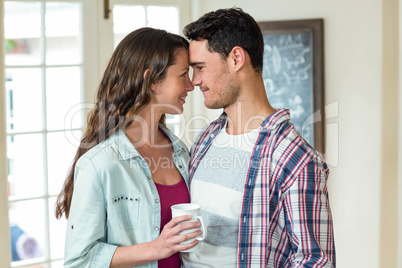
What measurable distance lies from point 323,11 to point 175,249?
6.77 feet

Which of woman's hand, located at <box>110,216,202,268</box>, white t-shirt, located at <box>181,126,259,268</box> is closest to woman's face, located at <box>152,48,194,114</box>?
white t-shirt, located at <box>181,126,259,268</box>

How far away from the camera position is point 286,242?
1700 millimetres

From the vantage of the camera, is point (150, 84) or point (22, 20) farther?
point (22, 20)

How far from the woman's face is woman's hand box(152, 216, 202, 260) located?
48 centimetres

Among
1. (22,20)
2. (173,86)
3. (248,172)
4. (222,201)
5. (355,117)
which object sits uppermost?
(22,20)

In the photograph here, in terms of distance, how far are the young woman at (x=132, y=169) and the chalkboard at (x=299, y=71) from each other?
57.9 inches

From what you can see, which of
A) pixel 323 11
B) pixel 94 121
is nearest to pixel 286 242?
pixel 94 121

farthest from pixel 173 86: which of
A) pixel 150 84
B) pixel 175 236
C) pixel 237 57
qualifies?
pixel 175 236

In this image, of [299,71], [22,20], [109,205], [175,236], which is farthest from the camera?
[299,71]

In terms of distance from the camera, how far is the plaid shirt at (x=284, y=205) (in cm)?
159

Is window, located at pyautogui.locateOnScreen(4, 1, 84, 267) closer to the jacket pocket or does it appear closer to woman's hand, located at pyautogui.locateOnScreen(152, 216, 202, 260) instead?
the jacket pocket

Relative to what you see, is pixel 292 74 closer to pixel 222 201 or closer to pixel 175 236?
pixel 222 201

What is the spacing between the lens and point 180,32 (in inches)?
132

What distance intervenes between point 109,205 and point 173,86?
46 cm
